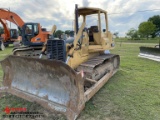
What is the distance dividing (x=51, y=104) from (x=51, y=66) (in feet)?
2.57

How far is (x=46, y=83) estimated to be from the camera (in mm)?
3494

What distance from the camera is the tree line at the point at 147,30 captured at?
43.2 meters

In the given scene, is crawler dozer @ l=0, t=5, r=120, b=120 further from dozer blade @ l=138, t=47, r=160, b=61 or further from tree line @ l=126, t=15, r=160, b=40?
tree line @ l=126, t=15, r=160, b=40

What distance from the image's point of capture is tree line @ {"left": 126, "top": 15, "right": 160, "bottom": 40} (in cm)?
4321

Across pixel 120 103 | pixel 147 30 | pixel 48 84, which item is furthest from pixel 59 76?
pixel 147 30

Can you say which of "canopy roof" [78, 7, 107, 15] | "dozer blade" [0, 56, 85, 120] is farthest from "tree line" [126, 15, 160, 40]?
"dozer blade" [0, 56, 85, 120]

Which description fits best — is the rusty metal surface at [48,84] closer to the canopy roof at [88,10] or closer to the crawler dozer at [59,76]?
the crawler dozer at [59,76]

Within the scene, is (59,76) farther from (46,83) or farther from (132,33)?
(132,33)

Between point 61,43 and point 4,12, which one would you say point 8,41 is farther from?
point 61,43

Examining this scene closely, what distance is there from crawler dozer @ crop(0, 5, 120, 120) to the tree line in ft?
139

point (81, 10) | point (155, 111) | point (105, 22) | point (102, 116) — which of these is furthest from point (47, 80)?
point (105, 22)

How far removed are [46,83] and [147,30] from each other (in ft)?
147

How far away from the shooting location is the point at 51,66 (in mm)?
3258

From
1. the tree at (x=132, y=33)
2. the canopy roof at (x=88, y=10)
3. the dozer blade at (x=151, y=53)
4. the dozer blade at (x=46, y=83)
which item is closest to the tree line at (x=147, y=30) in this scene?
the tree at (x=132, y=33)
